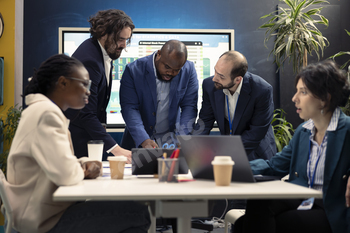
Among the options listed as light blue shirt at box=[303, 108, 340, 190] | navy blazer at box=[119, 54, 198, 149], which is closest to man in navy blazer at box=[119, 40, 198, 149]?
navy blazer at box=[119, 54, 198, 149]

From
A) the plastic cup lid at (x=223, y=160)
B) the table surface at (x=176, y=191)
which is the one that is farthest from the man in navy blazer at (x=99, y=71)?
the plastic cup lid at (x=223, y=160)

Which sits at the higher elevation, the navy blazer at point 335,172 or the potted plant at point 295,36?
the potted plant at point 295,36

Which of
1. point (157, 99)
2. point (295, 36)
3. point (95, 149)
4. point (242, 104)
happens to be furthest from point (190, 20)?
point (95, 149)

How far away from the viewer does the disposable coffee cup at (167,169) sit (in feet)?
5.24

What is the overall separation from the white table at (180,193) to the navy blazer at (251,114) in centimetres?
136

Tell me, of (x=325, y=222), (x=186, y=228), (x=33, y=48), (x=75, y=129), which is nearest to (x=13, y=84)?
(x=33, y=48)

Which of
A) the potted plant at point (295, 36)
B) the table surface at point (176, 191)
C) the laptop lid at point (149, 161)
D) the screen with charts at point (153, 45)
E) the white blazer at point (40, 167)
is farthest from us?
the screen with charts at point (153, 45)

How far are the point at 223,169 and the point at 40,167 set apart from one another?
767 millimetres

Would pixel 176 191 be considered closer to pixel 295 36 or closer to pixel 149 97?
pixel 149 97

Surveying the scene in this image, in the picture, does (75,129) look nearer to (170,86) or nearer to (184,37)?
(170,86)

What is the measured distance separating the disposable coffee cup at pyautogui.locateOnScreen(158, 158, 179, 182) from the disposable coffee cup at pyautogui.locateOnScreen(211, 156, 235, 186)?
20cm

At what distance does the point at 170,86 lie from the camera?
122 inches

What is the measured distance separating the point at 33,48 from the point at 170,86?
7.94ft

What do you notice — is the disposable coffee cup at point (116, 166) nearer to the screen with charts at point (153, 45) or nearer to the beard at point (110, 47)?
the beard at point (110, 47)
